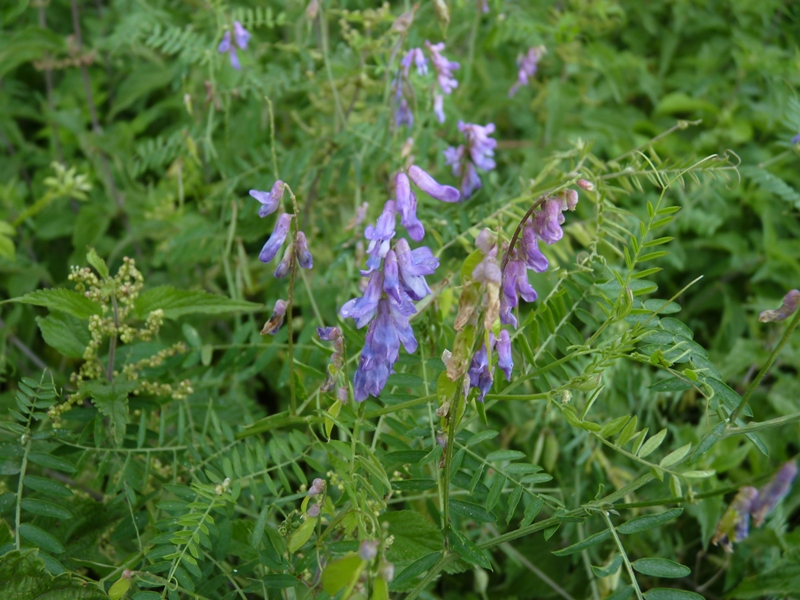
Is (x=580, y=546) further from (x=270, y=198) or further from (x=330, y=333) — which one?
(x=270, y=198)

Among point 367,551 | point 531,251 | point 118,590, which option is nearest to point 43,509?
point 118,590

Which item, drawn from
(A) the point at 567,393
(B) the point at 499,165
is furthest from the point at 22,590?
(B) the point at 499,165

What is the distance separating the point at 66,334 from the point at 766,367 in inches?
47.7

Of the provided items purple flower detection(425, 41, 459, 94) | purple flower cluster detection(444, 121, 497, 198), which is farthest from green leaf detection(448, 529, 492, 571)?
purple flower detection(425, 41, 459, 94)

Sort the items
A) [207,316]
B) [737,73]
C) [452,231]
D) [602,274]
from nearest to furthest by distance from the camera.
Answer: [602,274] < [452,231] < [207,316] < [737,73]

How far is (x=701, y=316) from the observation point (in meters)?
2.45

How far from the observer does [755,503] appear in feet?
2.91

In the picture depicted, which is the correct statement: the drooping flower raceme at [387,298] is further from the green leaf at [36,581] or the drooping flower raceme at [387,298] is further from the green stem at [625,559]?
the green leaf at [36,581]

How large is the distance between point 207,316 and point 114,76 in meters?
1.34

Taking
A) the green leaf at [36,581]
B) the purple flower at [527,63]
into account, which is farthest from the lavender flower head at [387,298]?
the purple flower at [527,63]

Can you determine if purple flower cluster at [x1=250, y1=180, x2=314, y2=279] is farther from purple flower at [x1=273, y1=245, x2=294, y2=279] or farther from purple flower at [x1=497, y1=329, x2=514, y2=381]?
purple flower at [x1=497, y1=329, x2=514, y2=381]

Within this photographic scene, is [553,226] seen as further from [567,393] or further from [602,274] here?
[602,274]

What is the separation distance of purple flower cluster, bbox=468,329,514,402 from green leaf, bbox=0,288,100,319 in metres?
0.72

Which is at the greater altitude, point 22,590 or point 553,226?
point 553,226
